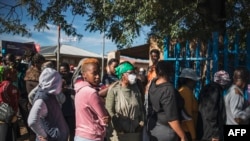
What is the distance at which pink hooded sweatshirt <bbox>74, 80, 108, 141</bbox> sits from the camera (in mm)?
3390

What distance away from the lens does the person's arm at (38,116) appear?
11.3 feet

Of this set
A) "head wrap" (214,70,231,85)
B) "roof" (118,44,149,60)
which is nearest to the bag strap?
"head wrap" (214,70,231,85)

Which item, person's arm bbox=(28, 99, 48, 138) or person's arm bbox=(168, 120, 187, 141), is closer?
person's arm bbox=(28, 99, 48, 138)

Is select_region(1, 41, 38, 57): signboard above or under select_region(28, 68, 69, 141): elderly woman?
above

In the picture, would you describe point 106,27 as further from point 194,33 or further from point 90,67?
point 90,67

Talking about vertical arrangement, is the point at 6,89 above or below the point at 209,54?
below

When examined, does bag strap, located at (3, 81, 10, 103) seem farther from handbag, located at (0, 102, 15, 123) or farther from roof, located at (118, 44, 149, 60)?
roof, located at (118, 44, 149, 60)

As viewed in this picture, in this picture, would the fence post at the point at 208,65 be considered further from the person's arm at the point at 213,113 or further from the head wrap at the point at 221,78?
the person's arm at the point at 213,113

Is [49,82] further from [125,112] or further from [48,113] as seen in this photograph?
[125,112]

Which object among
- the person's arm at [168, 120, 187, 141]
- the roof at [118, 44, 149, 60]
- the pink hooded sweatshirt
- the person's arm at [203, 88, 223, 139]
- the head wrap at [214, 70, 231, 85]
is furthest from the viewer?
the roof at [118, 44, 149, 60]

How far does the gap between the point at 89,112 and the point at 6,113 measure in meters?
2.07

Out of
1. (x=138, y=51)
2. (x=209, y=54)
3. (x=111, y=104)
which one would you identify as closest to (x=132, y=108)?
(x=111, y=104)

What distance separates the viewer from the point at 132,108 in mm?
4035

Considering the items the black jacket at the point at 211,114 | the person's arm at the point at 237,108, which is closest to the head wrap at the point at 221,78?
the black jacket at the point at 211,114
